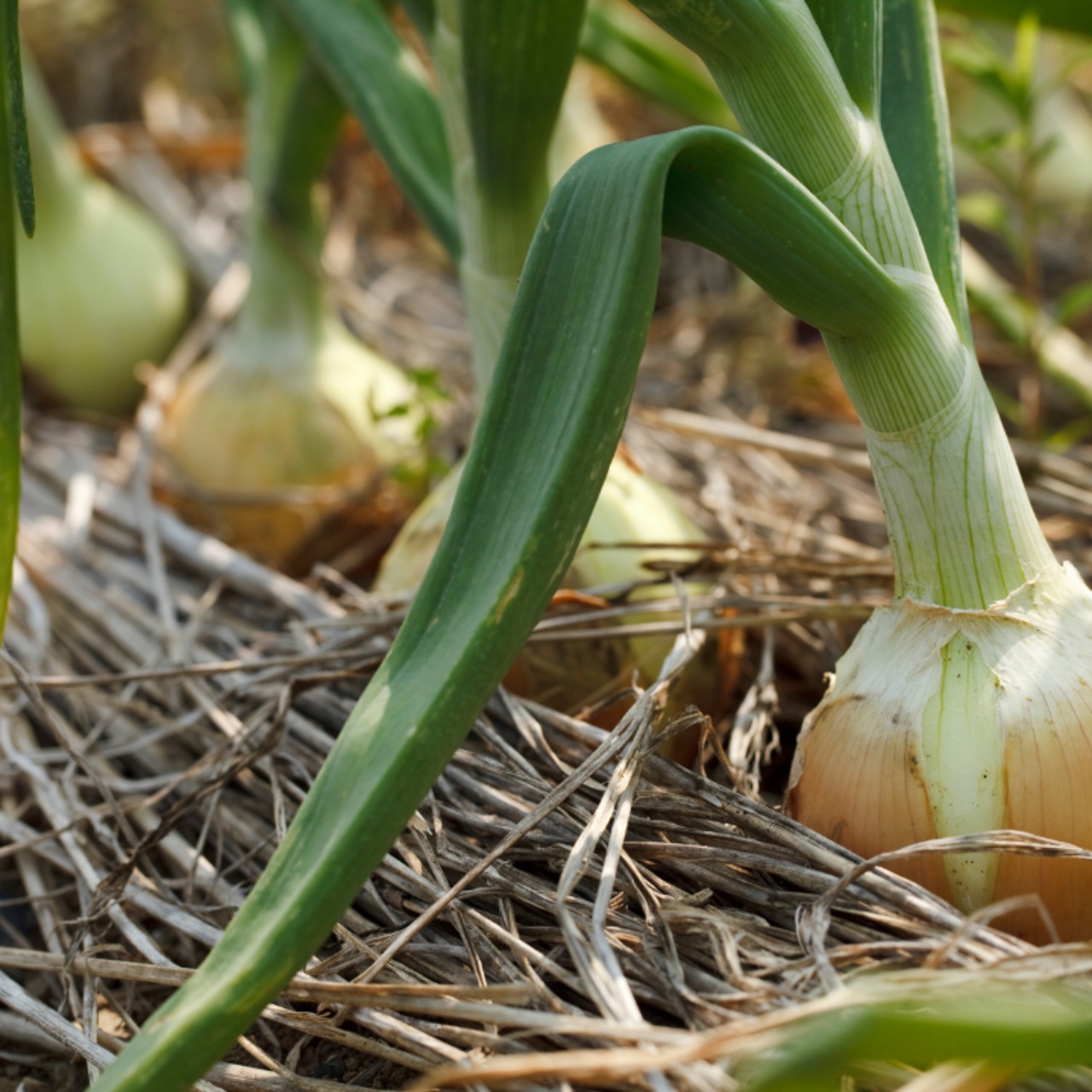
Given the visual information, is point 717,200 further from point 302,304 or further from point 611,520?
point 302,304

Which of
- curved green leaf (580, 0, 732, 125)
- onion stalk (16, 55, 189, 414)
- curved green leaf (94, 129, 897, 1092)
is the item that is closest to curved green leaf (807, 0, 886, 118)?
curved green leaf (94, 129, 897, 1092)

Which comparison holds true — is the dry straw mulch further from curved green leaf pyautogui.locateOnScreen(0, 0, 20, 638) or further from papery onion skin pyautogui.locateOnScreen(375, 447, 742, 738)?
curved green leaf pyautogui.locateOnScreen(0, 0, 20, 638)

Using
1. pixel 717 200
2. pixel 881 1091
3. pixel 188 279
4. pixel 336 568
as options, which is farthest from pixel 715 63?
pixel 188 279

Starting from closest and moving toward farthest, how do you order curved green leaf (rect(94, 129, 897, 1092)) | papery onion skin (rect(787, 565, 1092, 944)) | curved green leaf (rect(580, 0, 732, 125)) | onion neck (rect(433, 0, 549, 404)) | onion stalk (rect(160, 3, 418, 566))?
curved green leaf (rect(94, 129, 897, 1092)) < papery onion skin (rect(787, 565, 1092, 944)) < onion neck (rect(433, 0, 549, 404)) < onion stalk (rect(160, 3, 418, 566)) < curved green leaf (rect(580, 0, 732, 125))

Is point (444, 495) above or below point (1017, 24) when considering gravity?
below

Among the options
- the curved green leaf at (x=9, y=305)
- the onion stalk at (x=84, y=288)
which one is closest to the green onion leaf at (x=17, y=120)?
the curved green leaf at (x=9, y=305)

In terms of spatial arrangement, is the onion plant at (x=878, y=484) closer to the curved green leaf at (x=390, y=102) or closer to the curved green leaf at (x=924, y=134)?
the curved green leaf at (x=924, y=134)

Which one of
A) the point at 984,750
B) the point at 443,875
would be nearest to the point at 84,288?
the point at 443,875
